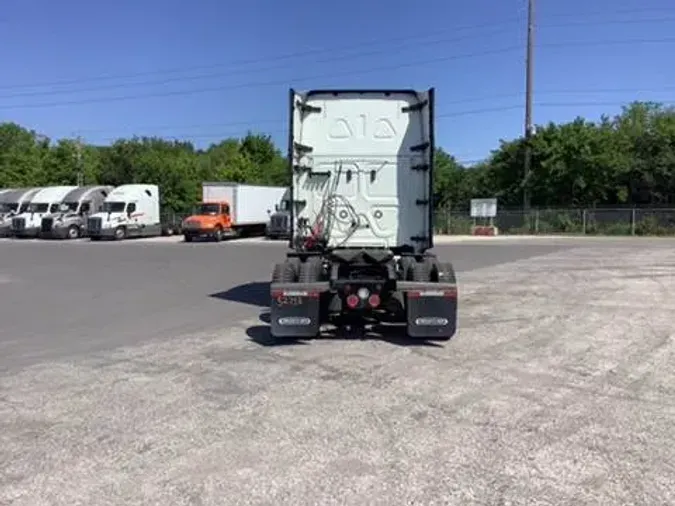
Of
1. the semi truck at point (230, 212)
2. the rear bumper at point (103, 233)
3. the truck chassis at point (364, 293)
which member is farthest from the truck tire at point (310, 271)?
the rear bumper at point (103, 233)

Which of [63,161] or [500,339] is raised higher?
[63,161]

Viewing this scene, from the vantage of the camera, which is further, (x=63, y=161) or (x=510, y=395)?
(x=63, y=161)

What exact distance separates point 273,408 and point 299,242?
5.67 meters

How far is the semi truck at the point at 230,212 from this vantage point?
47094 millimetres

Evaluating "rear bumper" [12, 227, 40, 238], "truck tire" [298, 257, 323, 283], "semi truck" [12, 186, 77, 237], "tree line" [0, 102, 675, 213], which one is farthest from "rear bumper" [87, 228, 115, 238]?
"truck tire" [298, 257, 323, 283]

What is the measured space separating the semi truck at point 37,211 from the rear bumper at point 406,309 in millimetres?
47578

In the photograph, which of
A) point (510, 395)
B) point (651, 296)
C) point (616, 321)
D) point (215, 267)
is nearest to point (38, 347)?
point (510, 395)

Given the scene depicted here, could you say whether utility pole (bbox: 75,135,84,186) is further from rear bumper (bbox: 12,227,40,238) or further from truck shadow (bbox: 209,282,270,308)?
truck shadow (bbox: 209,282,270,308)

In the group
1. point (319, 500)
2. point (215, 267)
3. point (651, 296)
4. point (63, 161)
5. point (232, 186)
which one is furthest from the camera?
point (63, 161)

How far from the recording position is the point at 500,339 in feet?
33.4

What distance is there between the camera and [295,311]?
9977mm

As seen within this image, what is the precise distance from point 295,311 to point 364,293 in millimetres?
987

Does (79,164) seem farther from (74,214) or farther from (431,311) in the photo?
(431,311)

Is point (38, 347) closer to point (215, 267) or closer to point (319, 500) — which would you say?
point (319, 500)
